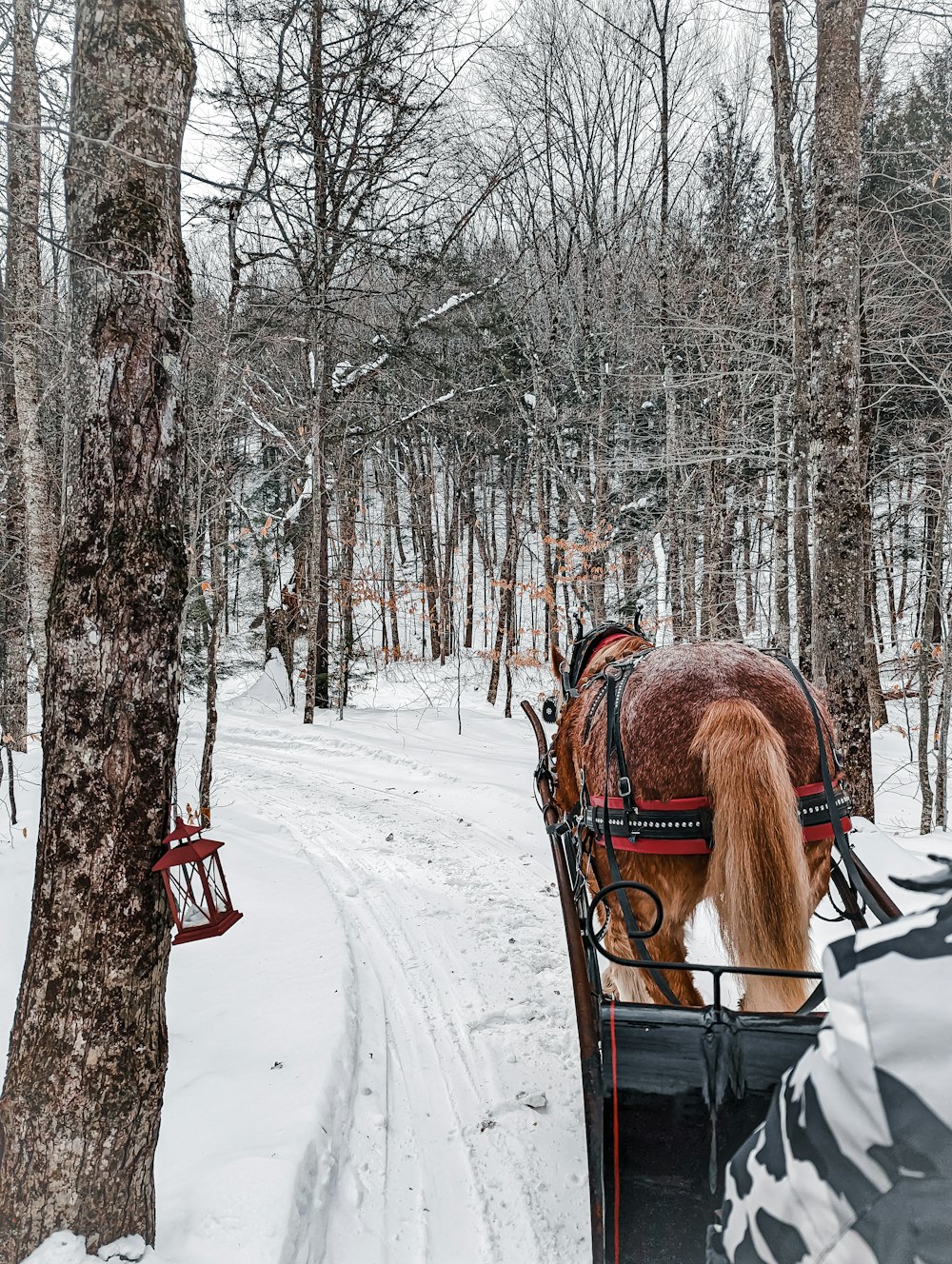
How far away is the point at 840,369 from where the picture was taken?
18.2 ft

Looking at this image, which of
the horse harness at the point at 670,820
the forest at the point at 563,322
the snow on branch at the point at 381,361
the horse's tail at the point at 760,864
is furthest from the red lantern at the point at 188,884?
the snow on branch at the point at 381,361

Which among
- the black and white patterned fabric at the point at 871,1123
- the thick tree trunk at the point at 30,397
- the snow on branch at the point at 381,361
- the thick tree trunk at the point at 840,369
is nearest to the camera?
the black and white patterned fabric at the point at 871,1123

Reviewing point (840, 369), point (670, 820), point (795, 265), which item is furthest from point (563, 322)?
point (670, 820)

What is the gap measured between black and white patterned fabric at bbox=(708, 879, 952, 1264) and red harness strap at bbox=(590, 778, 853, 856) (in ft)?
5.81

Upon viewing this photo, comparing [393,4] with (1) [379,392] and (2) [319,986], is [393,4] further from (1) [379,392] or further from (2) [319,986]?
(2) [319,986]

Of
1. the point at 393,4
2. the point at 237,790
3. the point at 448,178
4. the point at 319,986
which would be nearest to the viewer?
the point at 319,986

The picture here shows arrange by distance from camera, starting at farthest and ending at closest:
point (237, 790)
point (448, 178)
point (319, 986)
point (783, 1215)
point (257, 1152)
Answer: point (448, 178) → point (237, 790) → point (319, 986) → point (257, 1152) → point (783, 1215)

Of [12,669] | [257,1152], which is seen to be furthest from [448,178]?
[257,1152]

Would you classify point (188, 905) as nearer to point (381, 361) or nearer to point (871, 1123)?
point (871, 1123)

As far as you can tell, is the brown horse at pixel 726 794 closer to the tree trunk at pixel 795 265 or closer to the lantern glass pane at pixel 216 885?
the lantern glass pane at pixel 216 885

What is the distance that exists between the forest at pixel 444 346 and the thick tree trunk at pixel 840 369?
0.03 m

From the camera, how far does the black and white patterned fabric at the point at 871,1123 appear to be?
666mm

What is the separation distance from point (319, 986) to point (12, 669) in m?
8.22

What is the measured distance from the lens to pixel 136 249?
207 cm
